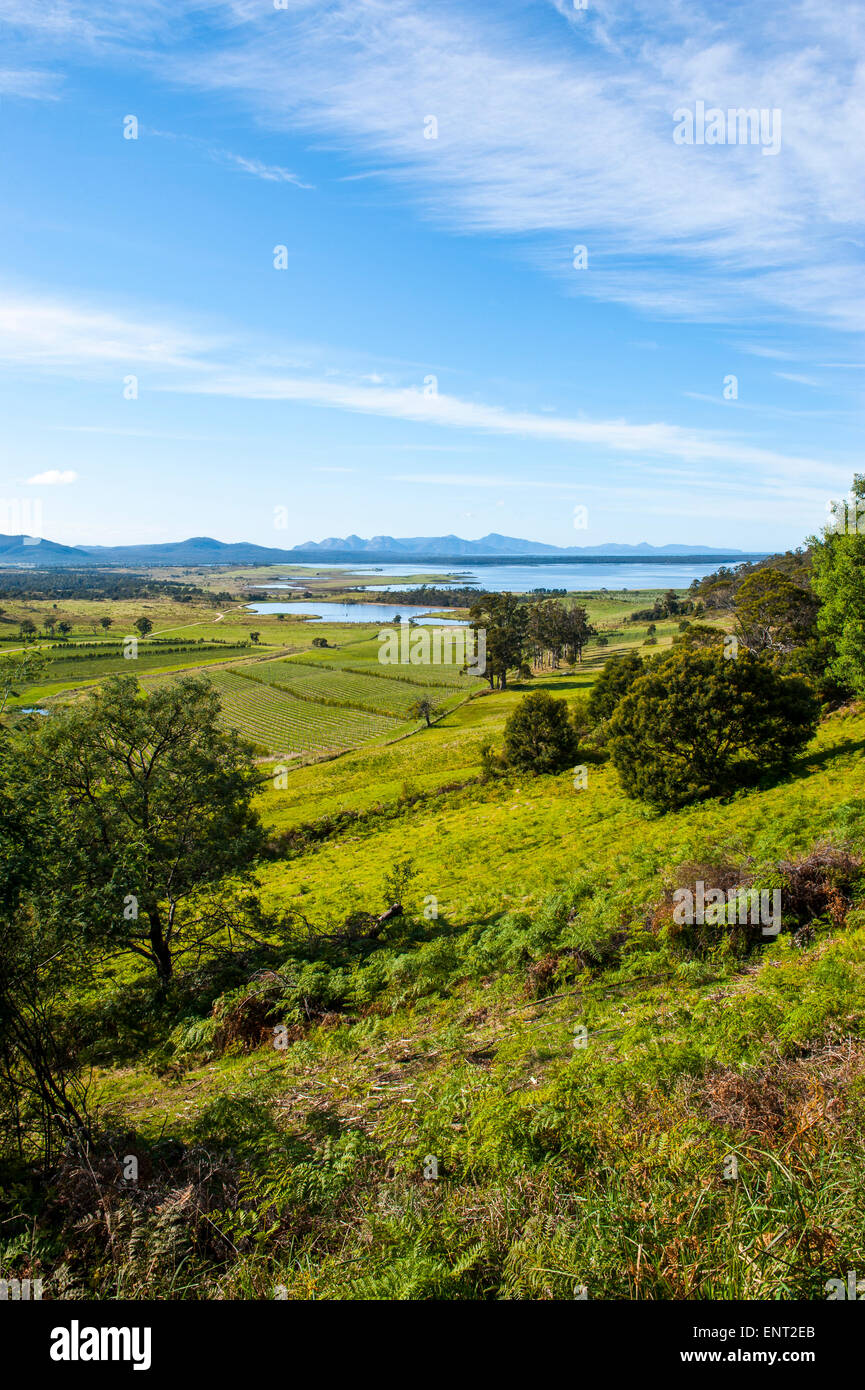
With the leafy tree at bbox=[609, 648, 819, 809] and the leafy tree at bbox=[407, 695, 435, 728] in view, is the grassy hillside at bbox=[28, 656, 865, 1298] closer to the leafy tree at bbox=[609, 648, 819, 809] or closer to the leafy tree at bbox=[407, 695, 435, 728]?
the leafy tree at bbox=[609, 648, 819, 809]

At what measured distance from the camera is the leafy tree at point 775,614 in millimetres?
58016

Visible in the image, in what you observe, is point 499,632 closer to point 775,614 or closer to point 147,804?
point 775,614

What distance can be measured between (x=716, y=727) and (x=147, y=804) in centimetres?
2094

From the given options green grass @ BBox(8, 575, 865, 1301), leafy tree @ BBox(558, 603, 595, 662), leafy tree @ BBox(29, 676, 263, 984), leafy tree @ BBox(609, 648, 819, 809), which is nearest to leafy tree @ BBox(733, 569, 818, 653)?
leafy tree @ BBox(609, 648, 819, 809)

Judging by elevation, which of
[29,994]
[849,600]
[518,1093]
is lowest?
[518,1093]

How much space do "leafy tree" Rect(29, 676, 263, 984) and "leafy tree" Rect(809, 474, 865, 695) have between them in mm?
29493

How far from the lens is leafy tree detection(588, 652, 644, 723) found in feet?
146

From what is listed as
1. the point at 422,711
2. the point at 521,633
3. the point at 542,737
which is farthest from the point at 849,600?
the point at 521,633

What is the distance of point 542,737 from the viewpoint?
4266 centimetres

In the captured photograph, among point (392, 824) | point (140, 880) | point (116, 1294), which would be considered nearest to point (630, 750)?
point (392, 824)

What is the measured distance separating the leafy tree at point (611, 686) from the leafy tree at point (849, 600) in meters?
11.7

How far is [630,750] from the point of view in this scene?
27.8m
